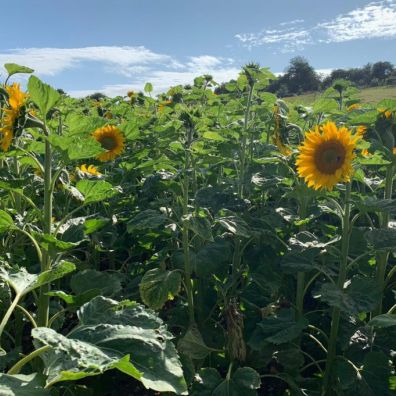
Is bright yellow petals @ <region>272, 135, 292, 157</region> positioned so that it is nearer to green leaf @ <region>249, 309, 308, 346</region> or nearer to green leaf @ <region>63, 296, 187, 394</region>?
green leaf @ <region>249, 309, 308, 346</region>

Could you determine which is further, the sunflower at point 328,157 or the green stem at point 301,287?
the green stem at point 301,287

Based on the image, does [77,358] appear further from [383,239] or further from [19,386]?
[383,239]

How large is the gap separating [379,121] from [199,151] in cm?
82

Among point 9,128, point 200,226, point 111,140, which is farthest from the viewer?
point 111,140

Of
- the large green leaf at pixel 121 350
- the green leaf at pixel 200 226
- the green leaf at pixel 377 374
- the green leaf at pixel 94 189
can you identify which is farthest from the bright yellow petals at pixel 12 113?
the green leaf at pixel 377 374

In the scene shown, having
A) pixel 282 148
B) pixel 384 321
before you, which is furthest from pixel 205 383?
pixel 282 148

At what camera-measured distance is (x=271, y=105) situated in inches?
120

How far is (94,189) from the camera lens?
5.82 ft

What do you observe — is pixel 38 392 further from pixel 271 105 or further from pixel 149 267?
pixel 271 105

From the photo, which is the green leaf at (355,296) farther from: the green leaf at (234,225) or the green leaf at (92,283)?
the green leaf at (92,283)

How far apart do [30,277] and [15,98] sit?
2.20ft

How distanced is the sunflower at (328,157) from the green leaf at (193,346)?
29.3 inches

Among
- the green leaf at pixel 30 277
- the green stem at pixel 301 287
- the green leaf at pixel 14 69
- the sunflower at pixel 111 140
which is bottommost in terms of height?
the green stem at pixel 301 287

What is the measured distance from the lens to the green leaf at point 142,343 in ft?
3.43
